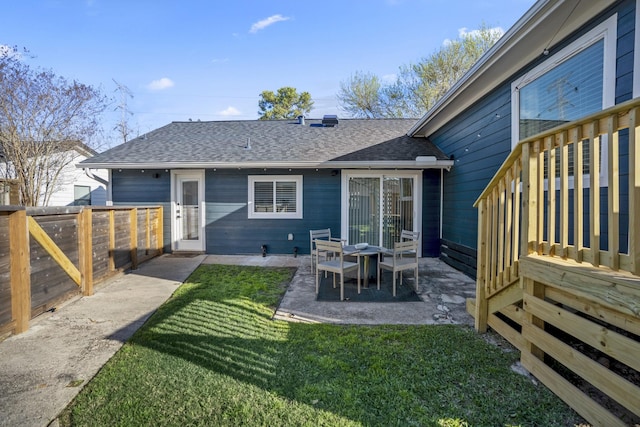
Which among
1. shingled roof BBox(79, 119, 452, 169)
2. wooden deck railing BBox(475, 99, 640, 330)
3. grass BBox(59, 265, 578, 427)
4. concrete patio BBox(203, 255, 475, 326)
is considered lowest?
grass BBox(59, 265, 578, 427)

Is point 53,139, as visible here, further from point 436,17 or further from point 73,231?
point 436,17

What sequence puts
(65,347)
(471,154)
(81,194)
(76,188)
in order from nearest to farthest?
(65,347) → (471,154) → (76,188) → (81,194)

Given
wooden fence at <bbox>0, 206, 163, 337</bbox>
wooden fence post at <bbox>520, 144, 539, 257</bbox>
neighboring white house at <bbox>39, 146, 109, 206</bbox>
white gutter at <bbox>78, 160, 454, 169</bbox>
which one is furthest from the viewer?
neighboring white house at <bbox>39, 146, 109, 206</bbox>

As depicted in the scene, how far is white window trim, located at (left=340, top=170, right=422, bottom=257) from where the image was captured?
7.43 metres

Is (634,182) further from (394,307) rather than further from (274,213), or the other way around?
(274,213)

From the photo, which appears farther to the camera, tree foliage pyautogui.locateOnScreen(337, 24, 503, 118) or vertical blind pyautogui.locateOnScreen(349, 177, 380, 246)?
tree foliage pyautogui.locateOnScreen(337, 24, 503, 118)

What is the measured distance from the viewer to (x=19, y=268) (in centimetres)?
317

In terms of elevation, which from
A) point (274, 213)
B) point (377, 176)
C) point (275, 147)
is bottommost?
point (274, 213)

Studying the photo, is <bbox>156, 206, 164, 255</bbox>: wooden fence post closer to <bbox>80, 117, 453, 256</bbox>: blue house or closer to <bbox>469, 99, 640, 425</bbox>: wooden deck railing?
<bbox>80, 117, 453, 256</bbox>: blue house

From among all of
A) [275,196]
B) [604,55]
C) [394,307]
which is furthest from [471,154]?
[275,196]

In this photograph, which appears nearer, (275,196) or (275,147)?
(275,196)

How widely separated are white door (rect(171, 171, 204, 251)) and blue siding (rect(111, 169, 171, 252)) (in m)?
0.16

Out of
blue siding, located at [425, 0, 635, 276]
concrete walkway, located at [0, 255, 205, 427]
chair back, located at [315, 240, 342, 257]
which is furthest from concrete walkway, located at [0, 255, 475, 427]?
blue siding, located at [425, 0, 635, 276]

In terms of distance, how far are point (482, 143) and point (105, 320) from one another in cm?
629
